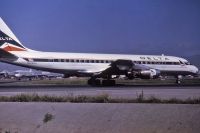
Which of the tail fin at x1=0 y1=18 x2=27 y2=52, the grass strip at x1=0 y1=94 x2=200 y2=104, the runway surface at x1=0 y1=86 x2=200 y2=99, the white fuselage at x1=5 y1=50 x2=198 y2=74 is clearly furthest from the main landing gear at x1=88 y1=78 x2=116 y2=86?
the grass strip at x1=0 y1=94 x2=200 y2=104

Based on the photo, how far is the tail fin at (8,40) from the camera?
1511 inches

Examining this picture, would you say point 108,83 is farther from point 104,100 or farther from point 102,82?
point 104,100

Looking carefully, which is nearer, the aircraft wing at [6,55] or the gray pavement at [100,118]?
the gray pavement at [100,118]

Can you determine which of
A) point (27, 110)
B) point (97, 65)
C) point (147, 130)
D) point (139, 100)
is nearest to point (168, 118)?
point (147, 130)

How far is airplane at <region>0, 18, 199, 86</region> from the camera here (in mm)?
36469

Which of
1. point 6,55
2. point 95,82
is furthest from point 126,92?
point 6,55

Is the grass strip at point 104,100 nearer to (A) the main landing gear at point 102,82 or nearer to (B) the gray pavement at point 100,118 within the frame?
(B) the gray pavement at point 100,118

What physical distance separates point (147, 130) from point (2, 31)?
3052 cm

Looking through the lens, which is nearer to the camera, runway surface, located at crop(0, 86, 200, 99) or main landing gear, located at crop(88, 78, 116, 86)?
runway surface, located at crop(0, 86, 200, 99)

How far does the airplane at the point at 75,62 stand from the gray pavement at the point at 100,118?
882 inches

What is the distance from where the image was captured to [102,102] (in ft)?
49.5

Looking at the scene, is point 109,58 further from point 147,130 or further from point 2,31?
point 147,130

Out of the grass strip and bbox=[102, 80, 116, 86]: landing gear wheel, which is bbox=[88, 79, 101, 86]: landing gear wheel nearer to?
bbox=[102, 80, 116, 86]: landing gear wheel

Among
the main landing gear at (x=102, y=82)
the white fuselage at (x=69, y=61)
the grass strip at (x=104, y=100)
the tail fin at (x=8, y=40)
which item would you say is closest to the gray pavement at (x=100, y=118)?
the grass strip at (x=104, y=100)
